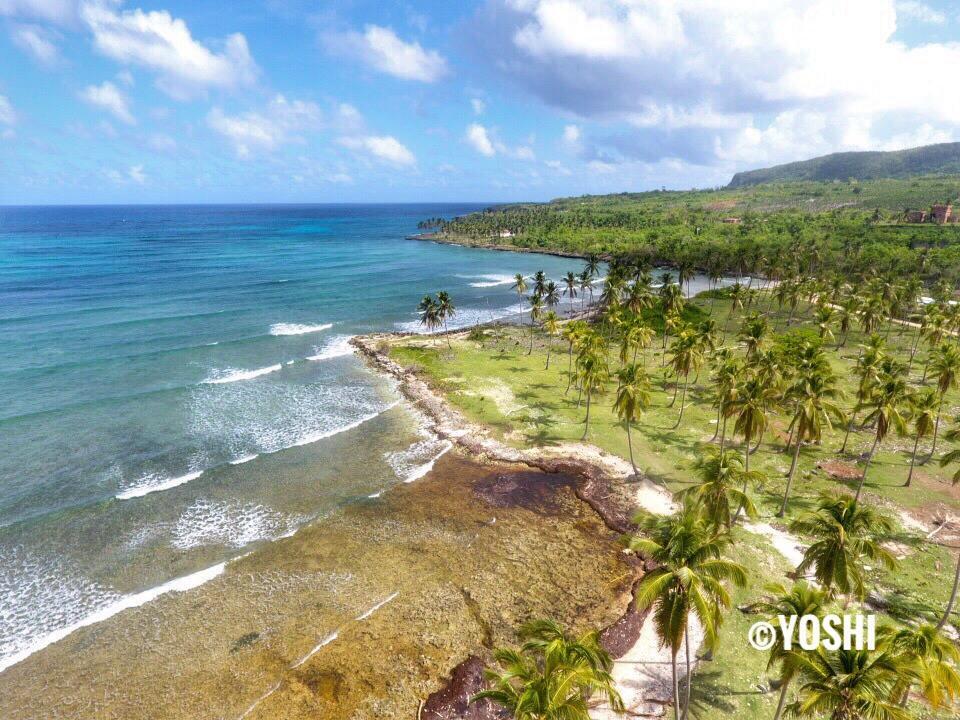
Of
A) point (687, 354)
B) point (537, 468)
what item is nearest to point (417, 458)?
point (537, 468)

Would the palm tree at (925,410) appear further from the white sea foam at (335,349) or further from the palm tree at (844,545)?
the white sea foam at (335,349)

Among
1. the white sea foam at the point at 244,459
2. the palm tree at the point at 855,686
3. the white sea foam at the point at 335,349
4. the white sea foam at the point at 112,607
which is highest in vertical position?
the palm tree at the point at 855,686

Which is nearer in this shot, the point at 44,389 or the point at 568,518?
the point at 568,518

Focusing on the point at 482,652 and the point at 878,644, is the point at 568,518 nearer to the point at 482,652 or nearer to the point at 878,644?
the point at 482,652

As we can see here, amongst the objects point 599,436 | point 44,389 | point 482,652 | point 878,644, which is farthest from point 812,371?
point 44,389

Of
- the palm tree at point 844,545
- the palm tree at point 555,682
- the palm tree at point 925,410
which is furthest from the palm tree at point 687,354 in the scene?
the palm tree at point 555,682

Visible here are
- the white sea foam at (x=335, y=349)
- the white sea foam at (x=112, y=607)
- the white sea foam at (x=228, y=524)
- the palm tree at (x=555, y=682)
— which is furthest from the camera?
the white sea foam at (x=335, y=349)
